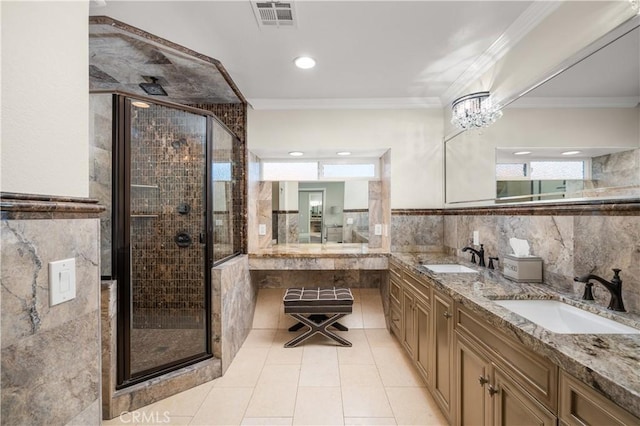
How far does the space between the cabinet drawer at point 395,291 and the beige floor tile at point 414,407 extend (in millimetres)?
751

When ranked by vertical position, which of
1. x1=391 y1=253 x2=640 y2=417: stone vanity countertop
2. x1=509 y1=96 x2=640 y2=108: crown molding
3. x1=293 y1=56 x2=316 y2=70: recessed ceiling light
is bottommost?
x1=391 y1=253 x2=640 y2=417: stone vanity countertop

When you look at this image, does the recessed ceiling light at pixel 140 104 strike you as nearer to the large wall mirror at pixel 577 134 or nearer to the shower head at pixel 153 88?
the shower head at pixel 153 88

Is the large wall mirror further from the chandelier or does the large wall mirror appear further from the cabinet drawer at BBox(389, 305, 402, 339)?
the cabinet drawer at BBox(389, 305, 402, 339)

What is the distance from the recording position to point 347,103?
9.78 feet

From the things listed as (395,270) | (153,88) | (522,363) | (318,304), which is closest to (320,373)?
(318,304)

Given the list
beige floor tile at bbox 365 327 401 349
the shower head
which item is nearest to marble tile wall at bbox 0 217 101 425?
the shower head

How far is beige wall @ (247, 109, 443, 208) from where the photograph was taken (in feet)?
10.0

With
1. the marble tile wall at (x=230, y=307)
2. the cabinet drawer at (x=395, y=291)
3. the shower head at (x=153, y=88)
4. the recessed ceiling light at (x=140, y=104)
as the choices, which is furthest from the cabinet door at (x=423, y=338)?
the shower head at (x=153, y=88)

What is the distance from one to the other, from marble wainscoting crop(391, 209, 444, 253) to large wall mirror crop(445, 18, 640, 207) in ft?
3.05

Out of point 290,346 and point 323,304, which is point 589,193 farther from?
point 290,346

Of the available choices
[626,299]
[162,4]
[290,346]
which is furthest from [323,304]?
[162,4]

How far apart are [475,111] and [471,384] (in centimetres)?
194

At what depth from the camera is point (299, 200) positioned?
3498mm

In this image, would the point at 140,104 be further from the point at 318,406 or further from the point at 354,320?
the point at 354,320
